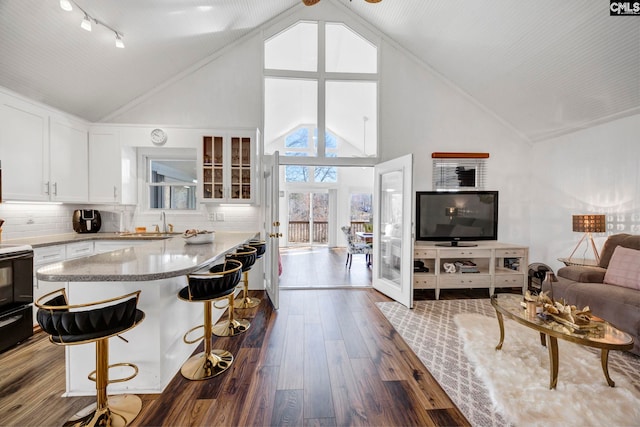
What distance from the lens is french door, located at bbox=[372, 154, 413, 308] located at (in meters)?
3.49

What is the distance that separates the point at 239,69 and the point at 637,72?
4.81 meters

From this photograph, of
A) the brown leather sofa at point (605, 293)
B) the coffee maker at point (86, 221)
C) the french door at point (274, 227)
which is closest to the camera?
the brown leather sofa at point (605, 293)

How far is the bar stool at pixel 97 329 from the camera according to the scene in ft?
4.33

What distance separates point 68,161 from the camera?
3441 millimetres

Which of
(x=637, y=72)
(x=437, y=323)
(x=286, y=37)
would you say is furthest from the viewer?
(x=286, y=37)

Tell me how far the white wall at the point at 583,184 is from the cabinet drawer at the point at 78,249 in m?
6.53

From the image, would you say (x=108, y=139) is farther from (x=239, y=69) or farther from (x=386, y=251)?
(x=386, y=251)

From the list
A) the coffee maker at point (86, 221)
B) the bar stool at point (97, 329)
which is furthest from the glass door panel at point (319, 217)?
the bar stool at point (97, 329)

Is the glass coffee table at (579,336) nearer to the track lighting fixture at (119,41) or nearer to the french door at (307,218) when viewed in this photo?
the track lighting fixture at (119,41)

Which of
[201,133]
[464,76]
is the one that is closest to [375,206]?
[464,76]

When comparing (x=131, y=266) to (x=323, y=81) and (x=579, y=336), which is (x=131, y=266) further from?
(x=323, y=81)

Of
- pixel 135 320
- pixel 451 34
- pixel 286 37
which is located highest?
pixel 286 37

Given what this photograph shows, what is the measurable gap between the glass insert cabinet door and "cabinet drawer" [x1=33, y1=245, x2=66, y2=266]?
165 centimetres

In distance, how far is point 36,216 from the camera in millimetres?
3295
